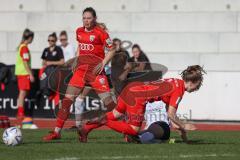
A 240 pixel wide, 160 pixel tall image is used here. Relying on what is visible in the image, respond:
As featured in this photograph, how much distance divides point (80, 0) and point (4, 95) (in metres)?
4.71

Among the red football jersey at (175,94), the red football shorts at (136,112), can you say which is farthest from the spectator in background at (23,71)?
the red football jersey at (175,94)

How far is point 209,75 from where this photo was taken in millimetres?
19359

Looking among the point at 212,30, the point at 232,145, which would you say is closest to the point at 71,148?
the point at 232,145

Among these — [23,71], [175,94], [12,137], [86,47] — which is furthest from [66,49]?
[175,94]

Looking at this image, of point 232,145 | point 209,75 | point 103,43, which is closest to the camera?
point 232,145

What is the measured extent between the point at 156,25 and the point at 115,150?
Result: 12517mm

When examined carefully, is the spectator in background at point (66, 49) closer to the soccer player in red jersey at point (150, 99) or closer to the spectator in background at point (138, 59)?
the spectator in background at point (138, 59)

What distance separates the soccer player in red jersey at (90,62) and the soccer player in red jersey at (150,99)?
82 cm

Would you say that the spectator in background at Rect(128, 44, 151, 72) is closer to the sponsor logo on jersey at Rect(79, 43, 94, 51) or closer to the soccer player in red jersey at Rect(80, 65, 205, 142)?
the sponsor logo on jersey at Rect(79, 43, 94, 51)

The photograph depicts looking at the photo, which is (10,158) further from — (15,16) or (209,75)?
(15,16)

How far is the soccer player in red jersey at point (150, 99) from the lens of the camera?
11.5 m

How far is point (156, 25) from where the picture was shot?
23.3 metres

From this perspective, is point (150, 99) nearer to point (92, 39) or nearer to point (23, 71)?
point (92, 39)

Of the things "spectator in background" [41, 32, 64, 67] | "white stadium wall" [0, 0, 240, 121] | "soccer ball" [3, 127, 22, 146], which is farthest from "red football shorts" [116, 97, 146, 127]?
"white stadium wall" [0, 0, 240, 121]
